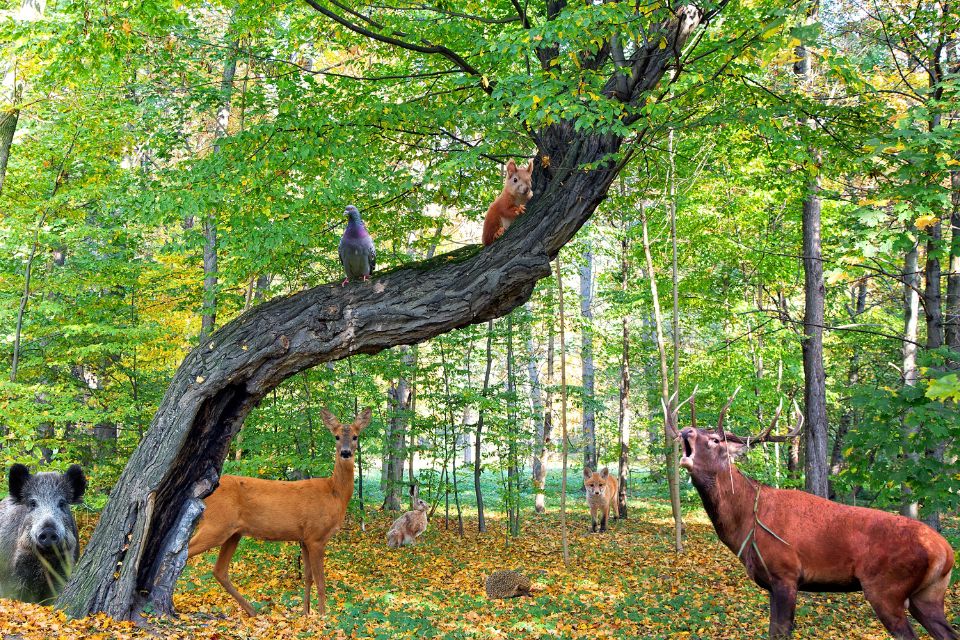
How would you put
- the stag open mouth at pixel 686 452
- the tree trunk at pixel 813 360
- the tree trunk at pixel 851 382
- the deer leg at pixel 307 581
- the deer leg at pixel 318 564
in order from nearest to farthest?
the stag open mouth at pixel 686 452, the deer leg at pixel 307 581, the deer leg at pixel 318 564, the tree trunk at pixel 813 360, the tree trunk at pixel 851 382

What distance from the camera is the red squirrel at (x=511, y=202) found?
284 inches

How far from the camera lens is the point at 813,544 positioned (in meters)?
6.17

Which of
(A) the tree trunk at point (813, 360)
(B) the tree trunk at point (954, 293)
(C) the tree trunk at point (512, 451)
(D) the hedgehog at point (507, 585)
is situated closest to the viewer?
(B) the tree trunk at point (954, 293)

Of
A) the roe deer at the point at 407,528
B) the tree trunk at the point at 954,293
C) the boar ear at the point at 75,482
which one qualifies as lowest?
the roe deer at the point at 407,528

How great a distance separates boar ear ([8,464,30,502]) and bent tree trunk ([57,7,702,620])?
73 cm

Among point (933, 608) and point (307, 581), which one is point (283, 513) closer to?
point (307, 581)

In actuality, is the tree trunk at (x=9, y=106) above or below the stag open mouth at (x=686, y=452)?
above

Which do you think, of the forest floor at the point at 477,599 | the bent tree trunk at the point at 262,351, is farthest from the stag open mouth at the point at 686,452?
the forest floor at the point at 477,599

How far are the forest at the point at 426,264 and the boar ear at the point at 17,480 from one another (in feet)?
0.08

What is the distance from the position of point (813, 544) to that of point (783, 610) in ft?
2.13

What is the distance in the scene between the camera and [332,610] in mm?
8555

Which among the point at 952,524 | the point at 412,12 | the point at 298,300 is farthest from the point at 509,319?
the point at 952,524

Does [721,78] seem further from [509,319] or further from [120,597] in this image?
[120,597]

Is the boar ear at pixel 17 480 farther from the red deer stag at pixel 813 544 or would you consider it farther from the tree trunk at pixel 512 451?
the tree trunk at pixel 512 451
